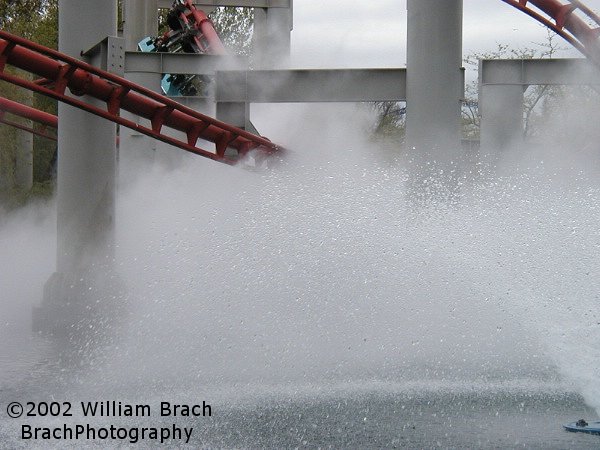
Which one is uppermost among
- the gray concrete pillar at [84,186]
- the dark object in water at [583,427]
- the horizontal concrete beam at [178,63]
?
the horizontal concrete beam at [178,63]

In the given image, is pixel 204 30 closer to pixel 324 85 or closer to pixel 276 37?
pixel 276 37

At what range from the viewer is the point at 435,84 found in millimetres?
12602

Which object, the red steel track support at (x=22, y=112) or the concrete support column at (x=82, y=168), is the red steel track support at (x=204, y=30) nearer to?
the red steel track support at (x=22, y=112)

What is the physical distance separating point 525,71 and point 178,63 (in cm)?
471

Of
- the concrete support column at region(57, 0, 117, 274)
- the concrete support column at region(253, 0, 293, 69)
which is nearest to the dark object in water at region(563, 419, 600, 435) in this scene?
the concrete support column at region(57, 0, 117, 274)

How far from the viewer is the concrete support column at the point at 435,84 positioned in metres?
12.6

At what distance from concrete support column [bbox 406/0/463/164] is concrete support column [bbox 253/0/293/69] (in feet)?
31.3

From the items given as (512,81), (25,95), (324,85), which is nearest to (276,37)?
(25,95)

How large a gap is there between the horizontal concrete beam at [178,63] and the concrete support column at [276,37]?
6587mm

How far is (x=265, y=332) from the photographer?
9328 millimetres

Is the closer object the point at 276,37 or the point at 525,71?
the point at 525,71

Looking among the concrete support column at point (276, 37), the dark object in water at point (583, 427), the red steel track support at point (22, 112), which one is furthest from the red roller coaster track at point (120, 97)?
the concrete support column at point (276, 37)

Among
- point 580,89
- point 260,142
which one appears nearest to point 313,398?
point 260,142

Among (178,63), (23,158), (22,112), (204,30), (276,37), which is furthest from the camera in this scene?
(23,158)
